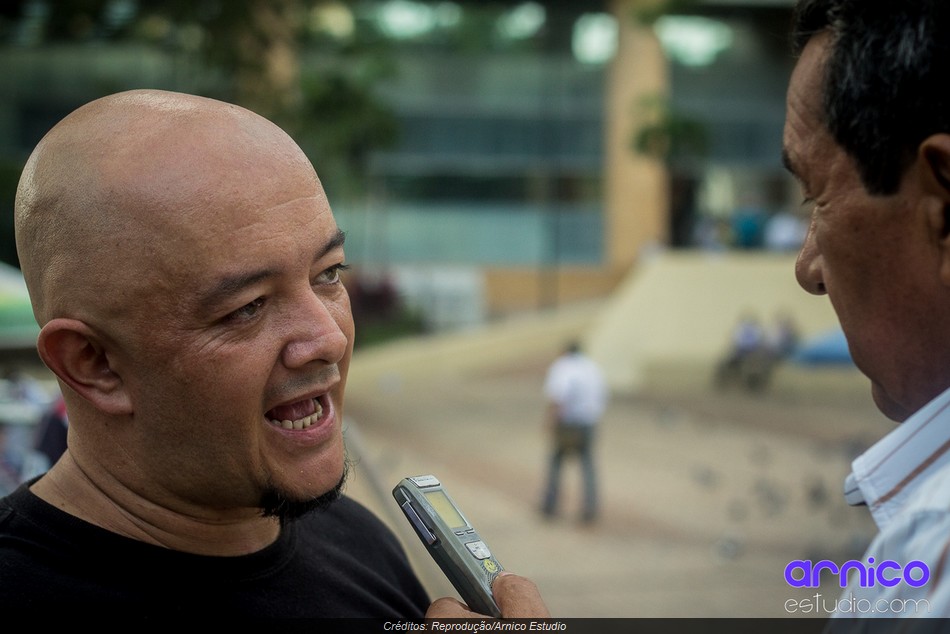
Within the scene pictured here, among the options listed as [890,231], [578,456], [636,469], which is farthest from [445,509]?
[636,469]

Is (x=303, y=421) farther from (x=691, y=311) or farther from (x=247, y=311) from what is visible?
(x=691, y=311)

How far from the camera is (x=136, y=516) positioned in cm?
165

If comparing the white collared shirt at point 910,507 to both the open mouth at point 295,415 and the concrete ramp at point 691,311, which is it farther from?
the concrete ramp at point 691,311

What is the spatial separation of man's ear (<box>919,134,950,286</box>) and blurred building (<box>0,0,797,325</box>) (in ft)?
79.9

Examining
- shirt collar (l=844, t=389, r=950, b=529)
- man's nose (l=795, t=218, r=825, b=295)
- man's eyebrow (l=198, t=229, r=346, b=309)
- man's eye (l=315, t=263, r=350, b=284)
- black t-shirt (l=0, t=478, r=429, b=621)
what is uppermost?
man's nose (l=795, t=218, r=825, b=295)

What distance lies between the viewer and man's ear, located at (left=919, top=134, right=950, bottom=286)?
1.22 m

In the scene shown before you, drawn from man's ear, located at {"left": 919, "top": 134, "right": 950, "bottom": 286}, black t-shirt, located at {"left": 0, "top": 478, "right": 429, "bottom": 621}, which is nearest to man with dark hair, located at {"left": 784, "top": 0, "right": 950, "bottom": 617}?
man's ear, located at {"left": 919, "top": 134, "right": 950, "bottom": 286}

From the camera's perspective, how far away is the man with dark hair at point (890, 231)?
1.18 meters

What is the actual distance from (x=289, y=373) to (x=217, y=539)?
328mm

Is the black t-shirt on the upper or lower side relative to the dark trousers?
upper

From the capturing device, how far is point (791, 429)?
52.3 ft

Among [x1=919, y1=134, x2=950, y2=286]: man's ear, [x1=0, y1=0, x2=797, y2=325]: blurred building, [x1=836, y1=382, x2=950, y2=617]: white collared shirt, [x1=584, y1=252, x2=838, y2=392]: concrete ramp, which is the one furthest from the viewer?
[x1=0, y1=0, x2=797, y2=325]: blurred building

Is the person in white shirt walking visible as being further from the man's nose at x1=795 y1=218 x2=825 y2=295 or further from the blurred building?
the blurred building

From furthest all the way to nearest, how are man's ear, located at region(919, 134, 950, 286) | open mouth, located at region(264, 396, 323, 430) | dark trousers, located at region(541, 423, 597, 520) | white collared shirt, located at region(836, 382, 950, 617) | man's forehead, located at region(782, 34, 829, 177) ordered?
dark trousers, located at region(541, 423, 597, 520) → open mouth, located at region(264, 396, 323, 430) → man's forehead, located at region(782, 34, 829, 177) → man's ear, located at region(919, 134, 950, 286) → white collared shirt, located at region(836, 382, 950, 617)
